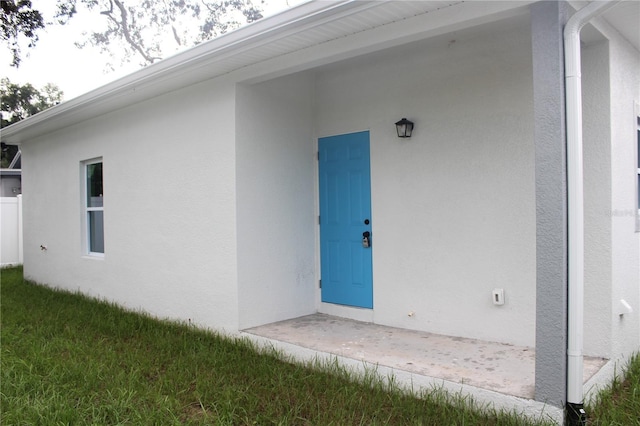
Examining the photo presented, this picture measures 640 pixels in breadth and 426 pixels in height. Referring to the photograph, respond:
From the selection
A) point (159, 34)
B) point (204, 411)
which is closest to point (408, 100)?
point (204, 411)

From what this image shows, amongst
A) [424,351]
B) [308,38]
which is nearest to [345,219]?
[424,351]

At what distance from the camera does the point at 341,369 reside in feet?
13.5

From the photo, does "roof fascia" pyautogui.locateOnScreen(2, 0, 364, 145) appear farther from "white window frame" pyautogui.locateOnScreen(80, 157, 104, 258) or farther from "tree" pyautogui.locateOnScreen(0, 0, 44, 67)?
"tree" pyautogui.locateOnScreen(0, 0, 44, 67)

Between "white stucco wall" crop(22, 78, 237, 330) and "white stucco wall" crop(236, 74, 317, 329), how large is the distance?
155 millimetres

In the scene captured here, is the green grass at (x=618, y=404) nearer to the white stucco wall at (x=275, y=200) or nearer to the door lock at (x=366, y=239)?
the door lock at (x=366, y=239)

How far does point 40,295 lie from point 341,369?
603 centimetres

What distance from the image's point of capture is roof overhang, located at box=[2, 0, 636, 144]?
353 cm

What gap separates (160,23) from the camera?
17125 mm

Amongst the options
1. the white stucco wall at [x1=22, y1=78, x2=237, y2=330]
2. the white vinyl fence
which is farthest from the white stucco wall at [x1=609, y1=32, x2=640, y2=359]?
the white vinyl fence

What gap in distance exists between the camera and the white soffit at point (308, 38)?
353 cm

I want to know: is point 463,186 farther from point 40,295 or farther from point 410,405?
point 40,295

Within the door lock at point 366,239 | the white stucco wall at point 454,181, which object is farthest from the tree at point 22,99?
the white stucco wall at point 454,181

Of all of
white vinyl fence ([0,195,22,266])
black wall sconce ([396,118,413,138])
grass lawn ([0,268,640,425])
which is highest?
black wall sconce ([396,118,413,138])

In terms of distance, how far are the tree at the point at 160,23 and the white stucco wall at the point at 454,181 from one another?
12248mm
